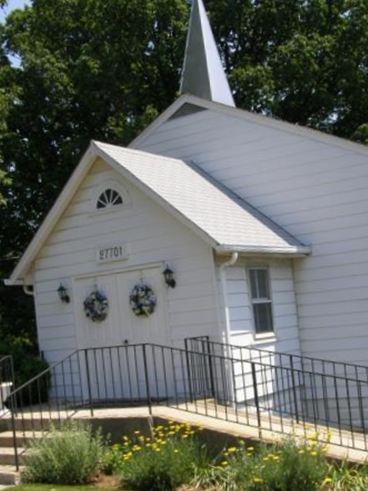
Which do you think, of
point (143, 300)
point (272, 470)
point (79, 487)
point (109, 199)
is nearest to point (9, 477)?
point (79, 487)

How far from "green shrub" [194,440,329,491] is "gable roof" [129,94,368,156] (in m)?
7.75

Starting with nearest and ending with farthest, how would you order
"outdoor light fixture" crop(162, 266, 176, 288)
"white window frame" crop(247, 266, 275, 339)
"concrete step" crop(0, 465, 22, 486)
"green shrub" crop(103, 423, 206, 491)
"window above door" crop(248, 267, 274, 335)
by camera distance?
"green shrub" crop(103, 423, 206, 491) < "concrete step" crop(0, 465, 22, 486) < "outdoor light fixture" crop(162, 266, 176, 288) < "white window frame" crop(247, 266, 275, 339) < "window above door" crop(248, 267, 274, 335)

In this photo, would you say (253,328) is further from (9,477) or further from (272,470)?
(272,470)

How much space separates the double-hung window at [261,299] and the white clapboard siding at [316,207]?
37 cm

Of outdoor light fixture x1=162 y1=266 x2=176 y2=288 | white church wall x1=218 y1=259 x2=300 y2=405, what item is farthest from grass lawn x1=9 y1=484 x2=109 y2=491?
outdoor light fixture x1=162 y1=266 x2=176 y2=288

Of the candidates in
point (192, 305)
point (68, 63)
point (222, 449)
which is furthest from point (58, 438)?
point (68, 63)

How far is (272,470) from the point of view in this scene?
8.59 meters

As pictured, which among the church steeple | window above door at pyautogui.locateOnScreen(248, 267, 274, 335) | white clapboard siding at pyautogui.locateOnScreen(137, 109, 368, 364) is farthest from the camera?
the church steeple

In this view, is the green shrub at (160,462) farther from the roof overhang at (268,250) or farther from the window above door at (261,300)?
the window above door at (261,300)

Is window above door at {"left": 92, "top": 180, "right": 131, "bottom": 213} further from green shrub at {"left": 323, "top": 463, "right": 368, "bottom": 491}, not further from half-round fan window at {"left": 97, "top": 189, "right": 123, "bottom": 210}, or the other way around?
green shrub at {"left": 323, "top": 463, "right": 368, "bottom": 491}

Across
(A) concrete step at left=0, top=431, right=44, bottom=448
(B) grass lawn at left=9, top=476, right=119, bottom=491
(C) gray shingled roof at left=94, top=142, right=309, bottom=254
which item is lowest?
(B) grass lawn at left=9, top=476, right=119, bottom=491

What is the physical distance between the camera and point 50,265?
51.0 feet

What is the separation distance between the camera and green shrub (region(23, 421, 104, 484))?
10.0 m

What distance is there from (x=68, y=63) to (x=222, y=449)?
63.6 ft
